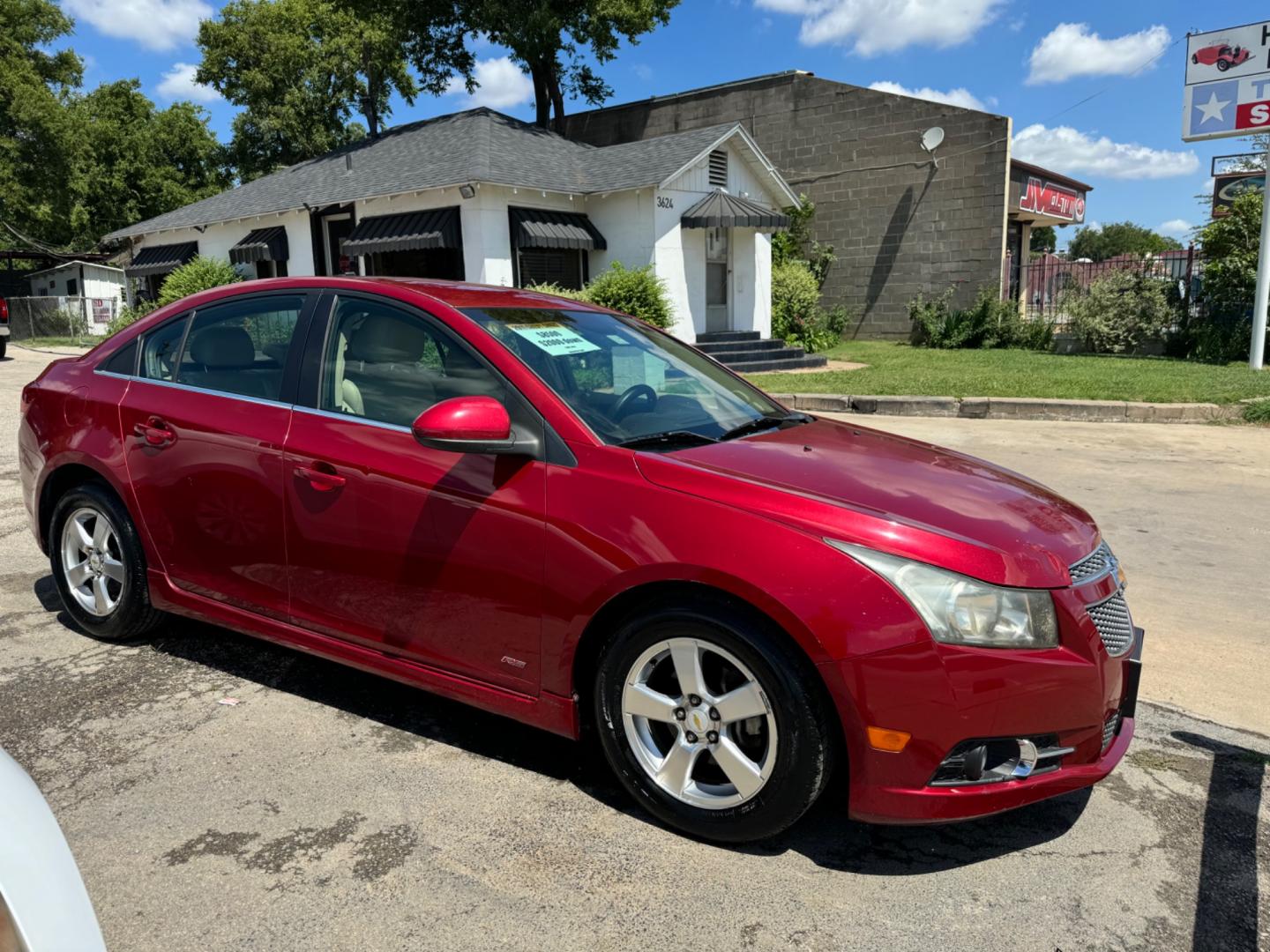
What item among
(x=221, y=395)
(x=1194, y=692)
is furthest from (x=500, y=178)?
(x=1194, y=692)

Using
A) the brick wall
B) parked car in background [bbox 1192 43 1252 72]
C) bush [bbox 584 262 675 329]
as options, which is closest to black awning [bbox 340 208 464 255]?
bush [bbox 584 262 675 329]

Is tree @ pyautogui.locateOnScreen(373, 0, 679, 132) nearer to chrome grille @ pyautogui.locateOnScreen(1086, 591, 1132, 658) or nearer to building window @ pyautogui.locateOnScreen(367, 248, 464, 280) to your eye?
building window @ pyautogui.locateOnScreen(367, 248, 464, 280)

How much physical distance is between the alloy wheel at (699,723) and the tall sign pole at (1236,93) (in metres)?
14.6

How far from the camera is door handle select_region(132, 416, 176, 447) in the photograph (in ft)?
12.3

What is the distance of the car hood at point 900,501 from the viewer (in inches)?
98.3

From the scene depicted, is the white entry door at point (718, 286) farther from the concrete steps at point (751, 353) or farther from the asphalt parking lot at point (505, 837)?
the asphalt parking lot at point (505, 837)

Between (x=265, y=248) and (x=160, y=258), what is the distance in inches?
215

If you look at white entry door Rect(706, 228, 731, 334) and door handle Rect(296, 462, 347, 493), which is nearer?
door handle Rect(296, 462, 347, 493)

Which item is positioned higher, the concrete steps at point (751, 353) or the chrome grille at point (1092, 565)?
the concrete steps at point (751, 353)

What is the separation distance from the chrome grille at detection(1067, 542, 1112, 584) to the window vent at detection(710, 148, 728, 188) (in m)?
17.9

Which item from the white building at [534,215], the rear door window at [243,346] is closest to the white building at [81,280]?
the white building at [534,215]

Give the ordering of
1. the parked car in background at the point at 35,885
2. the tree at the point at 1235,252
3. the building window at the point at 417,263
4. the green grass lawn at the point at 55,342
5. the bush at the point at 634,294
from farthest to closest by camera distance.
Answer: the green grass lawn at the point at 55,342 → the building window at the point at 417,263 → the bush at the point at 634,294 → the tree at the point at 1235,252 → the parked car in background at the point at 35,885

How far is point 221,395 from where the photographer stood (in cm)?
371

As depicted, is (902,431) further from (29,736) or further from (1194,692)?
(29,736)
